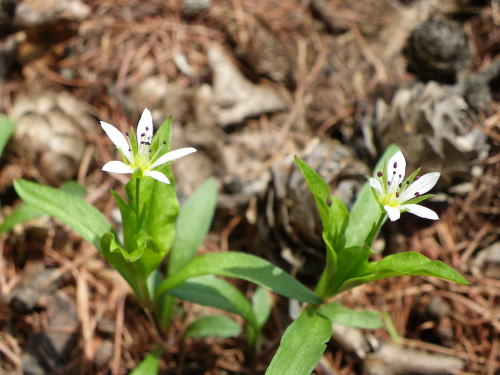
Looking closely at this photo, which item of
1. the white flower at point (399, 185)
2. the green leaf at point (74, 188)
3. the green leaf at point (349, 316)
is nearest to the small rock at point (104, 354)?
the green leaf at point (74, 188)

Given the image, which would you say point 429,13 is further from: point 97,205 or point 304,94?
point 97,205

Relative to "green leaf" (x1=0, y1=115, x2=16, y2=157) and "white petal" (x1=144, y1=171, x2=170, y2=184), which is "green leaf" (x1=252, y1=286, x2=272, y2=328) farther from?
"green leaf" (x1=0, y1=115, x2=16, y2=157)

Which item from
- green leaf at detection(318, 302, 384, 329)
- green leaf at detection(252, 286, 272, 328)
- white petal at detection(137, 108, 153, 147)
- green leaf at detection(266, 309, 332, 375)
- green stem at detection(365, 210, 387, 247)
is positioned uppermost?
white petal at detection(137, 108, 153, 147)

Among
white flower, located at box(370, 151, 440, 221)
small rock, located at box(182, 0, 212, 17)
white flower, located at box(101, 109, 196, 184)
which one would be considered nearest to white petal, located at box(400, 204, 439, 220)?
white flower, located at box(370, 151, 440, 221)

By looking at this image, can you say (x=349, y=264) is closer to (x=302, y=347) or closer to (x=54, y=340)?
(x=302, y=347)

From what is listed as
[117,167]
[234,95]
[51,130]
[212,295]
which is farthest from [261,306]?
[51,130]
